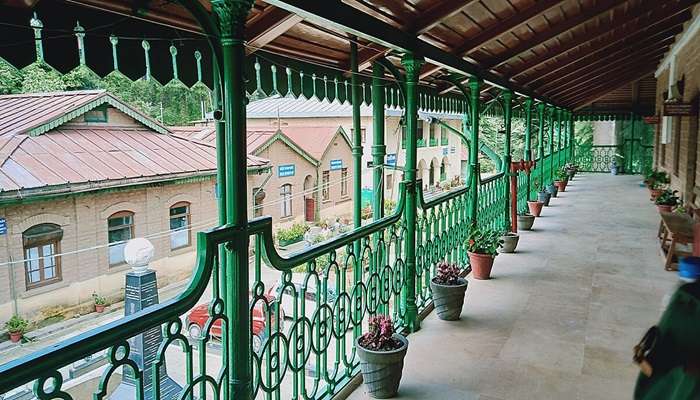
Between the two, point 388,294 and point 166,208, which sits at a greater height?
point 166,208

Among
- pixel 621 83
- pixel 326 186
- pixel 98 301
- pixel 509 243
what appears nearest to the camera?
pixel 98 301

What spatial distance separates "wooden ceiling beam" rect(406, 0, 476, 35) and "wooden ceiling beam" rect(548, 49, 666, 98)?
770 cm

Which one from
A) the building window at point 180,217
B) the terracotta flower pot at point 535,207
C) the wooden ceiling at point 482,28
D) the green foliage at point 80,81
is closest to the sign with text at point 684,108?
the wooden ceiling at point 482,28

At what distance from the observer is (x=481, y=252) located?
524 cm

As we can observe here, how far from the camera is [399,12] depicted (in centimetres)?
329

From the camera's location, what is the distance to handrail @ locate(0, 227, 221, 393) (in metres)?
1.25

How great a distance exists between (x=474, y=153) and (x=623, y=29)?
274 centimetres

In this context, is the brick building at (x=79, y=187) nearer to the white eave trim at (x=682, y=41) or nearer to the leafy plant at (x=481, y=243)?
the leafy plant at (x=481, y=243)

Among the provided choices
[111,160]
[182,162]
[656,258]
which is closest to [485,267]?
[656,258]

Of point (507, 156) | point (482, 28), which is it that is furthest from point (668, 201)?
point (482, 28)

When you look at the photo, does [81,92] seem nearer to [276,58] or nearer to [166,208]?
[276,58]

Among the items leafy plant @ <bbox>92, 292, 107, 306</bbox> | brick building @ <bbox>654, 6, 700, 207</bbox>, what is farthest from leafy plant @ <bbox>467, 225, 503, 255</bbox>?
leafy plant @ <bbox>92, 292, 107, 306</bbox>

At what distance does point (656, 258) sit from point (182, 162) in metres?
5.33

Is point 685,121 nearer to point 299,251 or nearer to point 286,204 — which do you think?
point 286,204
